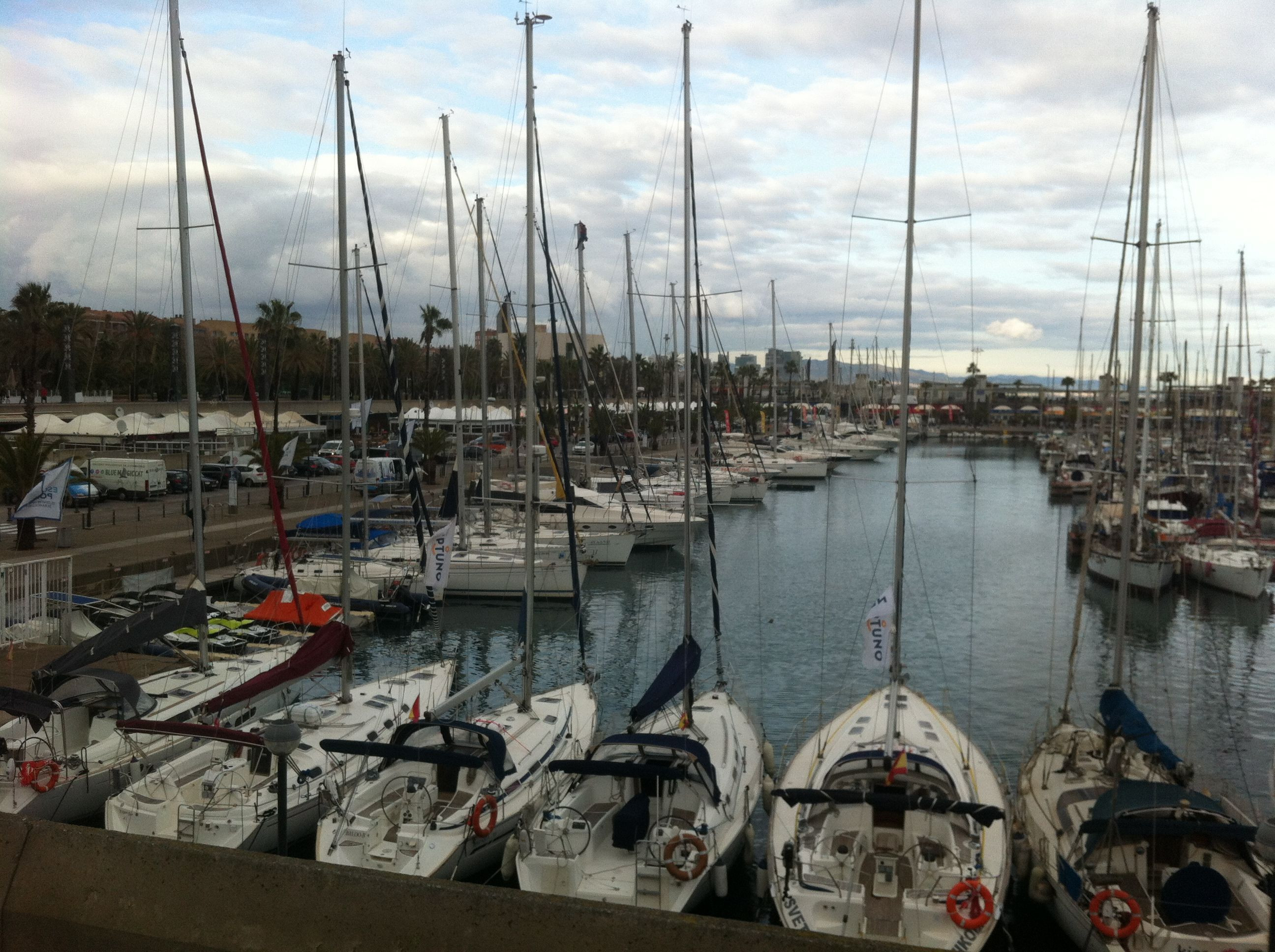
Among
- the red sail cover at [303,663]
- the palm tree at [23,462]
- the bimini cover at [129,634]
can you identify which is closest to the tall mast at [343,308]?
the red sail cover at [303,663]

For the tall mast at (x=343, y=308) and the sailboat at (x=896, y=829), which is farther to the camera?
the tall mast at (x=343, y=308)

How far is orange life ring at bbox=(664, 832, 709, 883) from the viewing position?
38.8 ft

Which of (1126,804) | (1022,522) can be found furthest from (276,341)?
(1126,804)

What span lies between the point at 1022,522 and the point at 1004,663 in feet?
106

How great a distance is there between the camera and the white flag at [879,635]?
1488 cm

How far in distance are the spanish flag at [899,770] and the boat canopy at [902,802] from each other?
61 cm

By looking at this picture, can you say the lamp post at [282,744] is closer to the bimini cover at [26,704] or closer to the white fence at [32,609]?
the bimini cover at [26,704]

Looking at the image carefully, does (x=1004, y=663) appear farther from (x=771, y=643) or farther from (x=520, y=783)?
(x=520, y=783)

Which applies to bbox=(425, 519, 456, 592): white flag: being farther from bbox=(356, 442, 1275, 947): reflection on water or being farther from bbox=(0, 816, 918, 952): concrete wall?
bbox=(0, 816, 918, 952): concrete wall

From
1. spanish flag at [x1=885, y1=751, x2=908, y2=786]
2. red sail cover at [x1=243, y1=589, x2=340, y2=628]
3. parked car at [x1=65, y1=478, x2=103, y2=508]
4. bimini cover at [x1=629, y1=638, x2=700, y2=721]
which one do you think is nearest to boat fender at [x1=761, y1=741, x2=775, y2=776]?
bimini cover at [x1=629, y1=638, x2=700, y2=721]

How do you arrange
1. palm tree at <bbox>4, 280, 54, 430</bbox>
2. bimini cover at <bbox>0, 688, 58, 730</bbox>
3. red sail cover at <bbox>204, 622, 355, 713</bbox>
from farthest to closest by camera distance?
palm tree at <bbox>4, 280, 54, 430</bbox>, red sail cover at <bbox>204, 622, 355, 713</bbox>, bimini cover at <bbox>0, 688, 58, 730</bbox>

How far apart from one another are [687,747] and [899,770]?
282 centimetres

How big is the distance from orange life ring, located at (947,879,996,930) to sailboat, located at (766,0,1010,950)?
0.04 feet

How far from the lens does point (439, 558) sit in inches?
779
